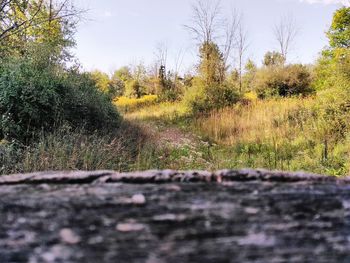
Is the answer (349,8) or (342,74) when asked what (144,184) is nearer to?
(342,74)

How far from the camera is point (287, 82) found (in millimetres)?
21703

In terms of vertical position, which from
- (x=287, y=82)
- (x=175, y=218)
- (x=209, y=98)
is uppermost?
(x=287, y=82)

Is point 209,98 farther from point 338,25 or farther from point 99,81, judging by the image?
point 338,25

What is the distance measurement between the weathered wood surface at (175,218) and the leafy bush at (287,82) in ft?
68.9

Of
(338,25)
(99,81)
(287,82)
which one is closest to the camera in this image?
(338,25)

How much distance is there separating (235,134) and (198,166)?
488cm

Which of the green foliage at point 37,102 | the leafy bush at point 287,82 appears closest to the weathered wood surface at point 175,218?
the green foliage at point 37,102

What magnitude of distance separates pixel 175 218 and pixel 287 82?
2241 cm

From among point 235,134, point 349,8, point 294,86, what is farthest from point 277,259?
point 294,86

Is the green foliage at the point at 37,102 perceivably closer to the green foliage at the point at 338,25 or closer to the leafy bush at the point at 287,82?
the green foliage at the point at 338,25

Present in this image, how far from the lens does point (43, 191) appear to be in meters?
0.83

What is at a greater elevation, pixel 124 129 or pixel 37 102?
pixel 37 102

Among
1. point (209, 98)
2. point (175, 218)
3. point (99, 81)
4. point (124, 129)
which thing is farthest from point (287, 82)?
point (175, 218)

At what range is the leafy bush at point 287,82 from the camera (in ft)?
70.6
